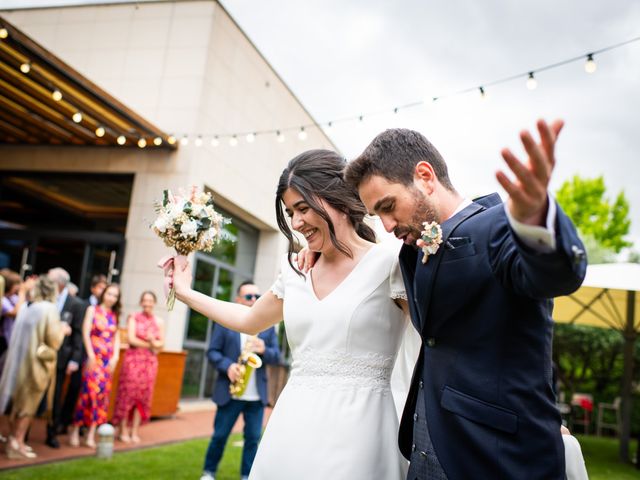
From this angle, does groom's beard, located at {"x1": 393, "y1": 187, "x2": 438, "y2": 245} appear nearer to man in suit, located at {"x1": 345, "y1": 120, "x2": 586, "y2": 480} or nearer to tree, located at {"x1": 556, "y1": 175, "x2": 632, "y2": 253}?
man in suit, located at {"x1": 345, "y1": 120, "x2": 586, "y2": 480}

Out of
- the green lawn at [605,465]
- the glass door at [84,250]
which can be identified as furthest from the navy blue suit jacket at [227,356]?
the glass door at [84,250]

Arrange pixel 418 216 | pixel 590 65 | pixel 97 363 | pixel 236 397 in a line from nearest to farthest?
pixel 418 216 < pixel 236 397 < pixel 590 65 < pixel 97 363

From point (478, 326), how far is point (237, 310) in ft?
4.11

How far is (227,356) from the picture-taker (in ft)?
17.6

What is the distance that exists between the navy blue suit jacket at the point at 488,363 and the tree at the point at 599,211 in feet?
73.2

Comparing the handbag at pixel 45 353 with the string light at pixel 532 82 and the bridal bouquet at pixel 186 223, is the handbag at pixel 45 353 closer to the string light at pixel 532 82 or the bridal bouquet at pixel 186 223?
the bridal bouquet at pixel 186 223

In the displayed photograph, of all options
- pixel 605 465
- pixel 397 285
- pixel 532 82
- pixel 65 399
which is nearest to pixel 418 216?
pixel 397 285

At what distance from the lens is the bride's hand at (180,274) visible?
233cm

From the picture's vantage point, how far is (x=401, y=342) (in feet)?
6.81

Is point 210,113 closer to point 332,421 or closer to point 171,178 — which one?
point 171,178

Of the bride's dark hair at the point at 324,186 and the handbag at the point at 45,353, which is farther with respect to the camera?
the handbag at the point at 45,353

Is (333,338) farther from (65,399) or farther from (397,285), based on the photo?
(65,399)

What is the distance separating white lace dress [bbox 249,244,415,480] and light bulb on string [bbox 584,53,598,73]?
4.28 meters

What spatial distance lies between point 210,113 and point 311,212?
32.0ft
